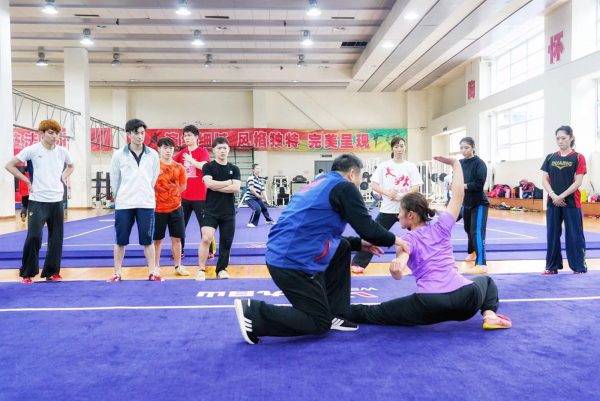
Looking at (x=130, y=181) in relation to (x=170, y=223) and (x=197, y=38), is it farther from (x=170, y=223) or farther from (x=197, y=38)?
(x=197, y=38)

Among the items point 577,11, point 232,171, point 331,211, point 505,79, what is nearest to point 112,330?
point 331,211

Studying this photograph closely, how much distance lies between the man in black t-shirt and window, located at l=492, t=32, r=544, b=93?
11966mm

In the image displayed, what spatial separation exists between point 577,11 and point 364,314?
11216 mm

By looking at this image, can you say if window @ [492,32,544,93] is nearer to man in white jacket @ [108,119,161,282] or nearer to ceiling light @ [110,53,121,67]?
ceiling light @ [110,53,121,67]

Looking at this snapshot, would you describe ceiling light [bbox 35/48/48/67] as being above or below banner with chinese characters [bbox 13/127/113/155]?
above

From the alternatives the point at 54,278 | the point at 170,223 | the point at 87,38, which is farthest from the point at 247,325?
the point at 87,38

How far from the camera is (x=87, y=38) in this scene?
12906mm

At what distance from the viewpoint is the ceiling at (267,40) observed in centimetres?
1107

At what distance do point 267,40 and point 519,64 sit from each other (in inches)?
304

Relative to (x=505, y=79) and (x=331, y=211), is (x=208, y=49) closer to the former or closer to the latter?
(x=505, y=79)

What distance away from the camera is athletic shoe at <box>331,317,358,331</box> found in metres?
2.65

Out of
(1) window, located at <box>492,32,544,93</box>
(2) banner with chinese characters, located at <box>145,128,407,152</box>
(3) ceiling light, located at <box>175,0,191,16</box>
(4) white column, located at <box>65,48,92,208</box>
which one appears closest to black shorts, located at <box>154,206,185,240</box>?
(3) ceiling light, located at <box>175,0,191,16</box>

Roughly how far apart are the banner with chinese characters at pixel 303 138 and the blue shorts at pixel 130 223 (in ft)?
A: 48.8

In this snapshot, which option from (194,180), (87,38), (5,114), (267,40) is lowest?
(194,180)
